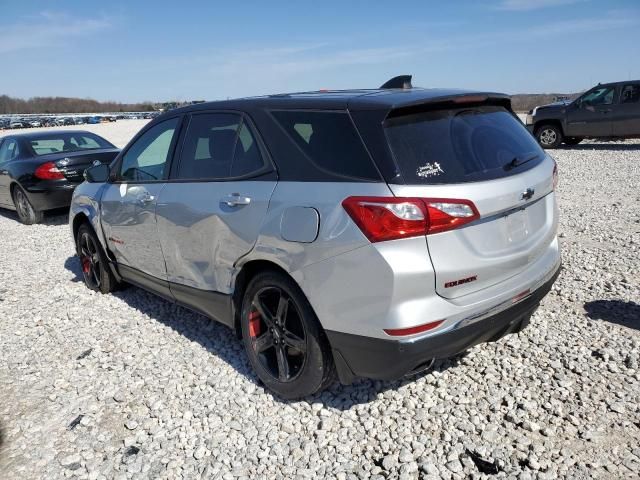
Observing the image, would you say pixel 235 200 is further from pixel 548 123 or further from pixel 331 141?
pixel 548 123

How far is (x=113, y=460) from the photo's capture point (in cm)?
282

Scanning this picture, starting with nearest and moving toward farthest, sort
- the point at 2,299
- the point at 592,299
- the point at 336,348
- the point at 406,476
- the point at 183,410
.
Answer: the point at 406,476 < the point at 336,348 < the point at 183,410 < the point at 592,299 < the point at 2,299

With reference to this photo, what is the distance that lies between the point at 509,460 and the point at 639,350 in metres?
1.48

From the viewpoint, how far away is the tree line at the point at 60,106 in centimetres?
11694

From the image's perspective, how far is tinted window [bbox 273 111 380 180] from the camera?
261 centimetres

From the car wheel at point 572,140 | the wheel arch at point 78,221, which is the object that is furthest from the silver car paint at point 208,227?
the car wheel at point 572,140

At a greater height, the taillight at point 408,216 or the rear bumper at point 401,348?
the taillight at point 408,216

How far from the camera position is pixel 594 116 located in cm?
1419

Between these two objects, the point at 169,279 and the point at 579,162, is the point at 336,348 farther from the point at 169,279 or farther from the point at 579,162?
the point at 579,162

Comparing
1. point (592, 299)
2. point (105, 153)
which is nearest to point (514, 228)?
point (592, 299)

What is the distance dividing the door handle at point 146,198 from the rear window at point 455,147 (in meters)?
2.15

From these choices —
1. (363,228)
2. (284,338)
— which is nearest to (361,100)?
(363,228)

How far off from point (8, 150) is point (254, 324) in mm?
8951

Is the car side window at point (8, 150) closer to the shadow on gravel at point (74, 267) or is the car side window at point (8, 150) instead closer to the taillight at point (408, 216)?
the shadow on gravel at point (74, 267)
